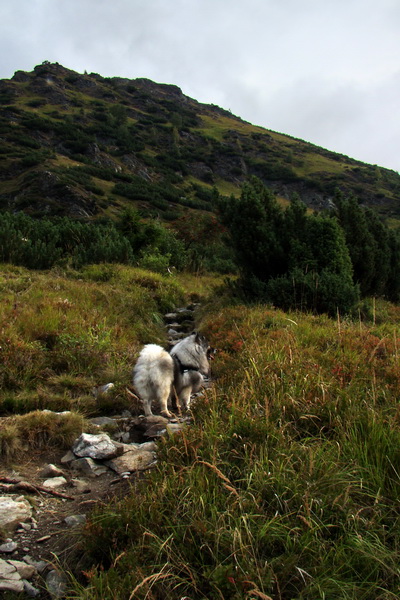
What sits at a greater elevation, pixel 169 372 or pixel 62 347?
pixel 169 372

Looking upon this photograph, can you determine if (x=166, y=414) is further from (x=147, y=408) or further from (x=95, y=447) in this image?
(x=95, y=447)

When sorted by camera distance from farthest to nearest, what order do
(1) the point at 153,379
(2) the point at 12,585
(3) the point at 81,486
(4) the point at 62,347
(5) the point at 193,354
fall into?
(4) the point at 62,347 → (5) the point at 193,354 → (1) the point at 153,379 → (3) the point at 81,486 → (2) the point at 12,585

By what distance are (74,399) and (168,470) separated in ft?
7.29

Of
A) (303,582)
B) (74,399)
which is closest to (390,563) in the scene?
(303,582)

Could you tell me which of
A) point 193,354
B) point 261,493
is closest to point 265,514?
point 261,493

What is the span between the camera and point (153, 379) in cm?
411

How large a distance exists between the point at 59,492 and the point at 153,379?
1555 millimetres

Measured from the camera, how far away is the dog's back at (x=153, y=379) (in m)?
4.12

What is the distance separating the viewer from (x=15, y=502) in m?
2.46

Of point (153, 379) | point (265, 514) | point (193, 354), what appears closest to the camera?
point (265, 514)

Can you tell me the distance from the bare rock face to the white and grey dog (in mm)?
1753

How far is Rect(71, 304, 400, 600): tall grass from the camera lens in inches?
62.8

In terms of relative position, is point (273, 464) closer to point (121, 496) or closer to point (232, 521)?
point (232, 521)

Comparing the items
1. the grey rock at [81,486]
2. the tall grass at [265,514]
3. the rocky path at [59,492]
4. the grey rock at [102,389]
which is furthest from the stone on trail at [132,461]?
the grey rock at [102,389]
